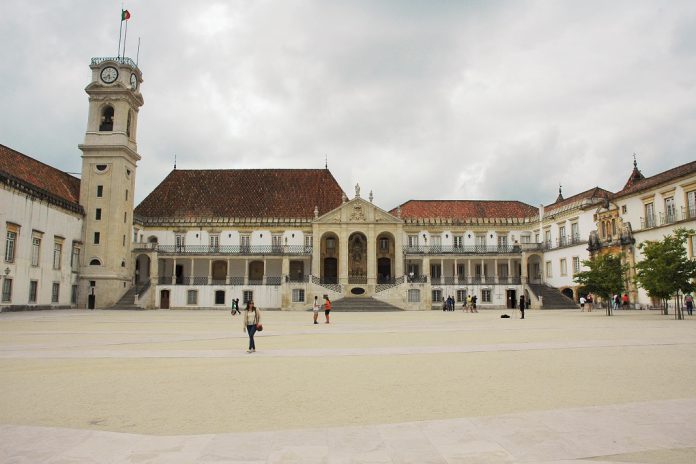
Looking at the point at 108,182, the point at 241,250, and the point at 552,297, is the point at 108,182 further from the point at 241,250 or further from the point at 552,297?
the point at 552,297

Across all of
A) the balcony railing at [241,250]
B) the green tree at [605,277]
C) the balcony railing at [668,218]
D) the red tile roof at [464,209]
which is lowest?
the green tree at [605,277]

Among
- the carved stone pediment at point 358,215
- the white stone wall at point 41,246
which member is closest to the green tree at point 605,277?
the carved stone pediment at point 358,215

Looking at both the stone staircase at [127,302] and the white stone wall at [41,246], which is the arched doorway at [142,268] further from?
the white stone wall at [41,246]

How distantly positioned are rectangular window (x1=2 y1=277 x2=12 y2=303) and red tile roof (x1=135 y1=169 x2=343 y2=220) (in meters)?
19.8

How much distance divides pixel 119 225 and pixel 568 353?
41.5 metres

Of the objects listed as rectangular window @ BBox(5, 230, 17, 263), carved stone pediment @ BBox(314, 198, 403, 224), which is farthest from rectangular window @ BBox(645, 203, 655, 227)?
rectangular window @ BBox(5, 230, 17, 263)

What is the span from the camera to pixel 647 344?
13492 millimetres

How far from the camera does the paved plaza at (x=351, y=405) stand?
4.87m

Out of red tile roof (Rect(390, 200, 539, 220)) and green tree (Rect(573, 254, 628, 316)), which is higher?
red tile roof (Rect(390, 200, 539, 220))

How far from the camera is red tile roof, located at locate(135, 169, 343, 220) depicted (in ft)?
178

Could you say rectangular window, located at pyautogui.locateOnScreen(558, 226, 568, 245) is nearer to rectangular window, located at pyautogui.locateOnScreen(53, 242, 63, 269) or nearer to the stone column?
the stone column

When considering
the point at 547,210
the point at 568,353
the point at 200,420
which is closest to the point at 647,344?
the point at 568,353

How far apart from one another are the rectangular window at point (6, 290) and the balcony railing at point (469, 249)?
33.2 metres

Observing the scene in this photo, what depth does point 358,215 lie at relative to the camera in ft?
165
